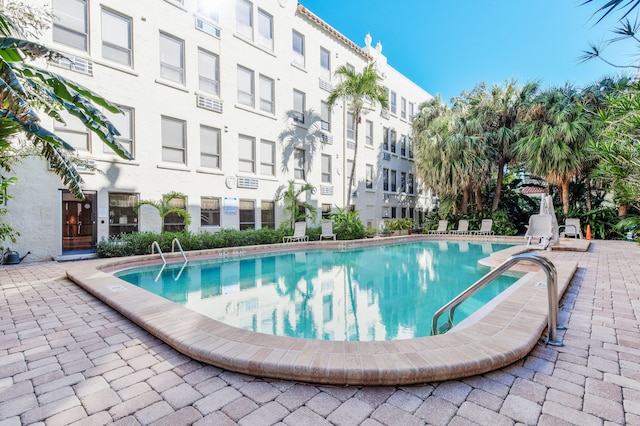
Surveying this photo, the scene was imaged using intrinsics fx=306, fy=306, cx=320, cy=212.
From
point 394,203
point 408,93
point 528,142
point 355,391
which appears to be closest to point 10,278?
point 355,391

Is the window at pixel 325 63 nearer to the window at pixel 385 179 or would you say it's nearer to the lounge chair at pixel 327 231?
the window at pixel 385 179

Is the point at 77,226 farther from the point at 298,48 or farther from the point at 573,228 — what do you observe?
the point at 573,228

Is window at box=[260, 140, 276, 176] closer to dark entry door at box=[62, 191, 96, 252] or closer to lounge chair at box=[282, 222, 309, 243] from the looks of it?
lounge chair at box=[282, 222, 309, 243]

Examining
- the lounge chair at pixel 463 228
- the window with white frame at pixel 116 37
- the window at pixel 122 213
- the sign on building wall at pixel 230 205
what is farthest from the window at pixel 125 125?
the lounge chair at pixel 463 228

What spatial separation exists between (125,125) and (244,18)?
8516 mm

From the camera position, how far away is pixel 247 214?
15.4 metres

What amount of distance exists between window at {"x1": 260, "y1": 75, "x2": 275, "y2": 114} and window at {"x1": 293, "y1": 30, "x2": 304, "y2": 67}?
2.52m

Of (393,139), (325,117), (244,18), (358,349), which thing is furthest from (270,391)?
(393,139)

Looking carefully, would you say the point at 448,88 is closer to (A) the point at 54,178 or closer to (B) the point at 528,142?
(B) the point at 528,142

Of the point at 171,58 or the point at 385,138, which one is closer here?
the point at 171,58

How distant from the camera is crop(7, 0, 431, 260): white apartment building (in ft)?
34.8

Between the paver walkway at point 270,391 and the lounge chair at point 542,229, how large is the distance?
308 inches

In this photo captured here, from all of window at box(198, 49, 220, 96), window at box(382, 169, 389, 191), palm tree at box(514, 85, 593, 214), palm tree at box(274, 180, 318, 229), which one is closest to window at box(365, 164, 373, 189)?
window at box(382, 169, 389, 191)

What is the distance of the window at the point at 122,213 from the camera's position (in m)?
11.3
